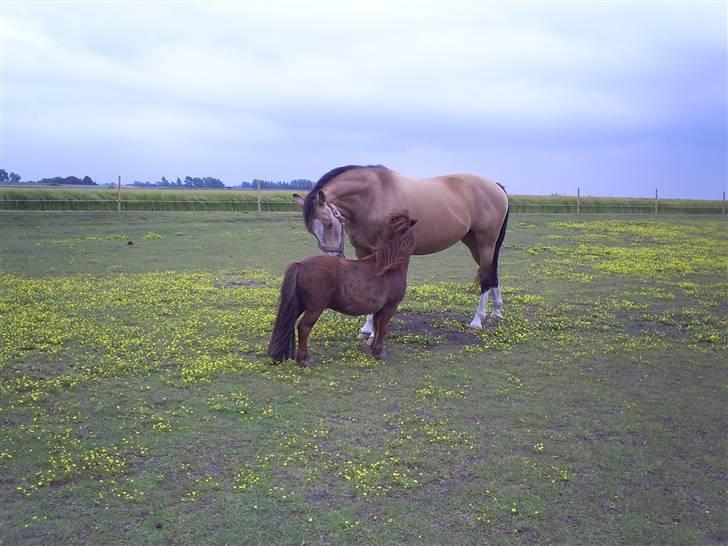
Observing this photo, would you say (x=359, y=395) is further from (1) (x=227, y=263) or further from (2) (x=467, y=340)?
(1) (x=227, y=263)

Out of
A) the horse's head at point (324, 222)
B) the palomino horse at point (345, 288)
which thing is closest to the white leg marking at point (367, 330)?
the palomino horse at point (345, 288)

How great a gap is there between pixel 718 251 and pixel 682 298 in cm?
836

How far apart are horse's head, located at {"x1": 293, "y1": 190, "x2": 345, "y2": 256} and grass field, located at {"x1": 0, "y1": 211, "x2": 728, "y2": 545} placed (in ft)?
3.64

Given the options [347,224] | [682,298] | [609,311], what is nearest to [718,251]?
[682,298]

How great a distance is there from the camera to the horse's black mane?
617 centimetres

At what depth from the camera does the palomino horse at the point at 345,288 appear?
568 centimetres

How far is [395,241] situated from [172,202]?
24.3 meters

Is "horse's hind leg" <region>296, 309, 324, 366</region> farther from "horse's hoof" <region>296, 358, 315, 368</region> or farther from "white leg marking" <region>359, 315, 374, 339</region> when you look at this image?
"white leg marking" <region>359, 315, 374, 339</region>

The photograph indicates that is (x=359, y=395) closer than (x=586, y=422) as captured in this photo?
No

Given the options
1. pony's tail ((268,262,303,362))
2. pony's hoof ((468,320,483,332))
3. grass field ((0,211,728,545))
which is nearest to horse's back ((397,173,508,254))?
pony's hoof ((468,320,483,332))

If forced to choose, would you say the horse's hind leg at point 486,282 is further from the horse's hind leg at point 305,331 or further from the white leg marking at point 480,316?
the horse's hind leg at point 305,331

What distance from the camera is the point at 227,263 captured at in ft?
42.3

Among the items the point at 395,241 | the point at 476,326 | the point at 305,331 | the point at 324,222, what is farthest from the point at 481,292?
the point at 305,331

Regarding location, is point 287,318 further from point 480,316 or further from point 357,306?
point 480,316
